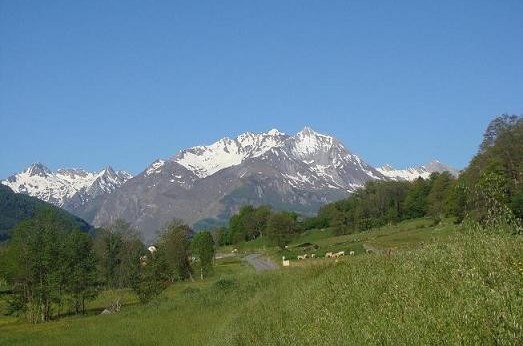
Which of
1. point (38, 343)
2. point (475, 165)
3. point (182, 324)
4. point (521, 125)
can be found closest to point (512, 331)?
point (182, 324)

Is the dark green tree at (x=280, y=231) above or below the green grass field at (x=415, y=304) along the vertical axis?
above

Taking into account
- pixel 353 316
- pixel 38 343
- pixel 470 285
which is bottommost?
pixel 38 343

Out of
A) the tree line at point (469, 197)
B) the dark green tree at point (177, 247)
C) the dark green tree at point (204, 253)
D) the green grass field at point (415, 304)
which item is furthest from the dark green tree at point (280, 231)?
the green grass field at point (415, 304)

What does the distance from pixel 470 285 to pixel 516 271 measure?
0.80 m

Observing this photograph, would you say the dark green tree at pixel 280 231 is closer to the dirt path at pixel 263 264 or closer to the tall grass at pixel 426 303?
the dirt path at pixel 263 264

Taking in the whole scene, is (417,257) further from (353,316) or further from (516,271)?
(516,271)

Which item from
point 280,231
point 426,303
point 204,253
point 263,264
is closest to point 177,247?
point 204,253

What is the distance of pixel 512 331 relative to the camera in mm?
7574

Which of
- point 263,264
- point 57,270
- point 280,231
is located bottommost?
point 263,264

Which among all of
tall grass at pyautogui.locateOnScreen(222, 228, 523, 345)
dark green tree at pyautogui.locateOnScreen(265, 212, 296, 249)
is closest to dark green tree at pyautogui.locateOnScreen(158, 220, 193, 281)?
dark green tree at pyautogui.locateOnScreen(265, 212, 296, 249)

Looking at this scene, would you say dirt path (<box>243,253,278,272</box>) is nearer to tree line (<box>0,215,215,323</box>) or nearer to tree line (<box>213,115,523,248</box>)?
tree line (<box>0,215,215,323</box>)

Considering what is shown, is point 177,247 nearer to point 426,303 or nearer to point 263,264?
point 263,264

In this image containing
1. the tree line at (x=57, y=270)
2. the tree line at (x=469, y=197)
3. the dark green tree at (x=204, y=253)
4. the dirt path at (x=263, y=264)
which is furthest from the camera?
the dark green tree at (x=204, y=253)

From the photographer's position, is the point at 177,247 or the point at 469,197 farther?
the point at 177,247
